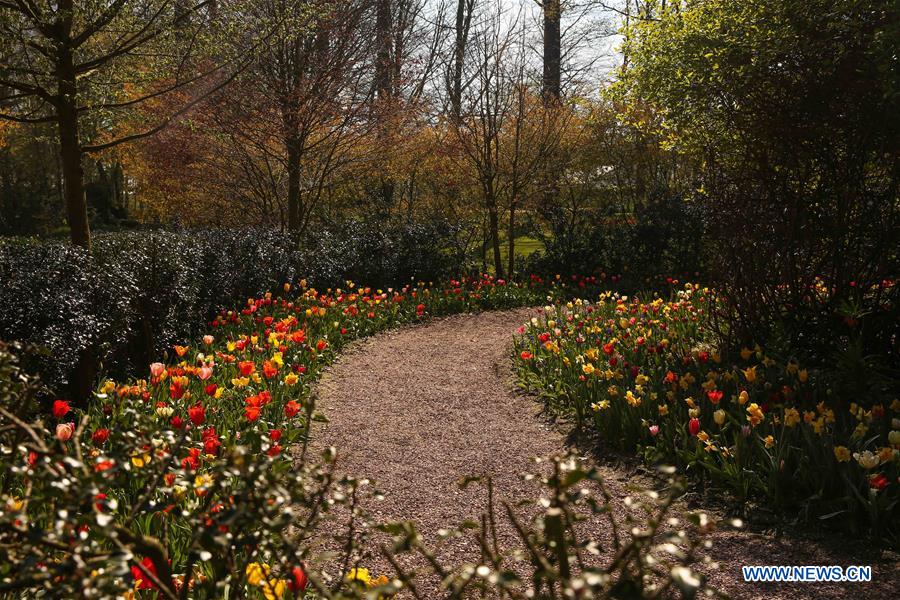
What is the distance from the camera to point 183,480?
5.10ft

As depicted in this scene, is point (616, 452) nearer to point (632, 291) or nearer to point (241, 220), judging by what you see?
point (632, 291)

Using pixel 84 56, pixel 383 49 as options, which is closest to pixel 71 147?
pixel 84 56

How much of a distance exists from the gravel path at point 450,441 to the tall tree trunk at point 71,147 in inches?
94.2

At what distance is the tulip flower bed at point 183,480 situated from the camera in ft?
3.76

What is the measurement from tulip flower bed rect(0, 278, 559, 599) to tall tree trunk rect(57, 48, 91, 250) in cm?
138

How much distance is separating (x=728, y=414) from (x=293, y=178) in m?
7.65

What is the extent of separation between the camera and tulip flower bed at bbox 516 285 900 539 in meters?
3.01

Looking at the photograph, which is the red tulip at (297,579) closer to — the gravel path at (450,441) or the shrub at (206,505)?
the shrub at (206,505)

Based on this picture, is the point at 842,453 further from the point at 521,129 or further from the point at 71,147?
the point at 521,129

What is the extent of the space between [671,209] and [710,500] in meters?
7.53

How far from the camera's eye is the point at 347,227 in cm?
1032

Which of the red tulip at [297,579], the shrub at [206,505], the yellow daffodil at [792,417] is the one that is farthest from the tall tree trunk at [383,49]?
the red tulip at [297,579]

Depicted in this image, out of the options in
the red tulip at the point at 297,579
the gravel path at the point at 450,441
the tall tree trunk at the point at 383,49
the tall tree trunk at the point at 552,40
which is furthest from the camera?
the tall tree trunk at the point at 552,40

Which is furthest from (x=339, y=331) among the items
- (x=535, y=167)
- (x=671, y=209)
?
(x=671, y=209)
